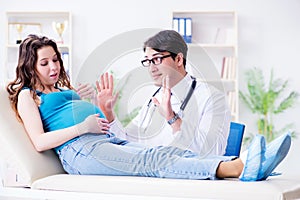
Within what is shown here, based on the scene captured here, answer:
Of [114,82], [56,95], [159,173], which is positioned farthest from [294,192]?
[56,95]

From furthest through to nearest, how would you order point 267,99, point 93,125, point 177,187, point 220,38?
1. point 220,38
2. point 267,99
3. point 93,125
4. point 177,187

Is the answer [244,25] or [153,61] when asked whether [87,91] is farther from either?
[244,25]

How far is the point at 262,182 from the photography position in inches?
73.4

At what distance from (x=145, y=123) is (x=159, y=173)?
198mm

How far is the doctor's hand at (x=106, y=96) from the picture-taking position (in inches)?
85.7

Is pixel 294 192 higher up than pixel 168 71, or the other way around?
pixel 168 71

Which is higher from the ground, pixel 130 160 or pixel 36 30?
pixel 36 30

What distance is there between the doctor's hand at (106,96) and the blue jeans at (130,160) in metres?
0.10

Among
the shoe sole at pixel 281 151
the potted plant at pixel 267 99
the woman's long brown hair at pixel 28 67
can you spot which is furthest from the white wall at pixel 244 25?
the shoe sole at pixel 281 151

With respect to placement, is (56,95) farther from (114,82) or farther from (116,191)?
(116,191)

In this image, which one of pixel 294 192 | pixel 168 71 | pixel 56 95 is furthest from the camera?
pixel 56 95

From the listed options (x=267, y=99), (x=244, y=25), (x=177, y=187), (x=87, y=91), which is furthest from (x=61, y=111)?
(x=244, y=25)

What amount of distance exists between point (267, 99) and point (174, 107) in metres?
3.16

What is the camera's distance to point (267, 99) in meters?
5.07
